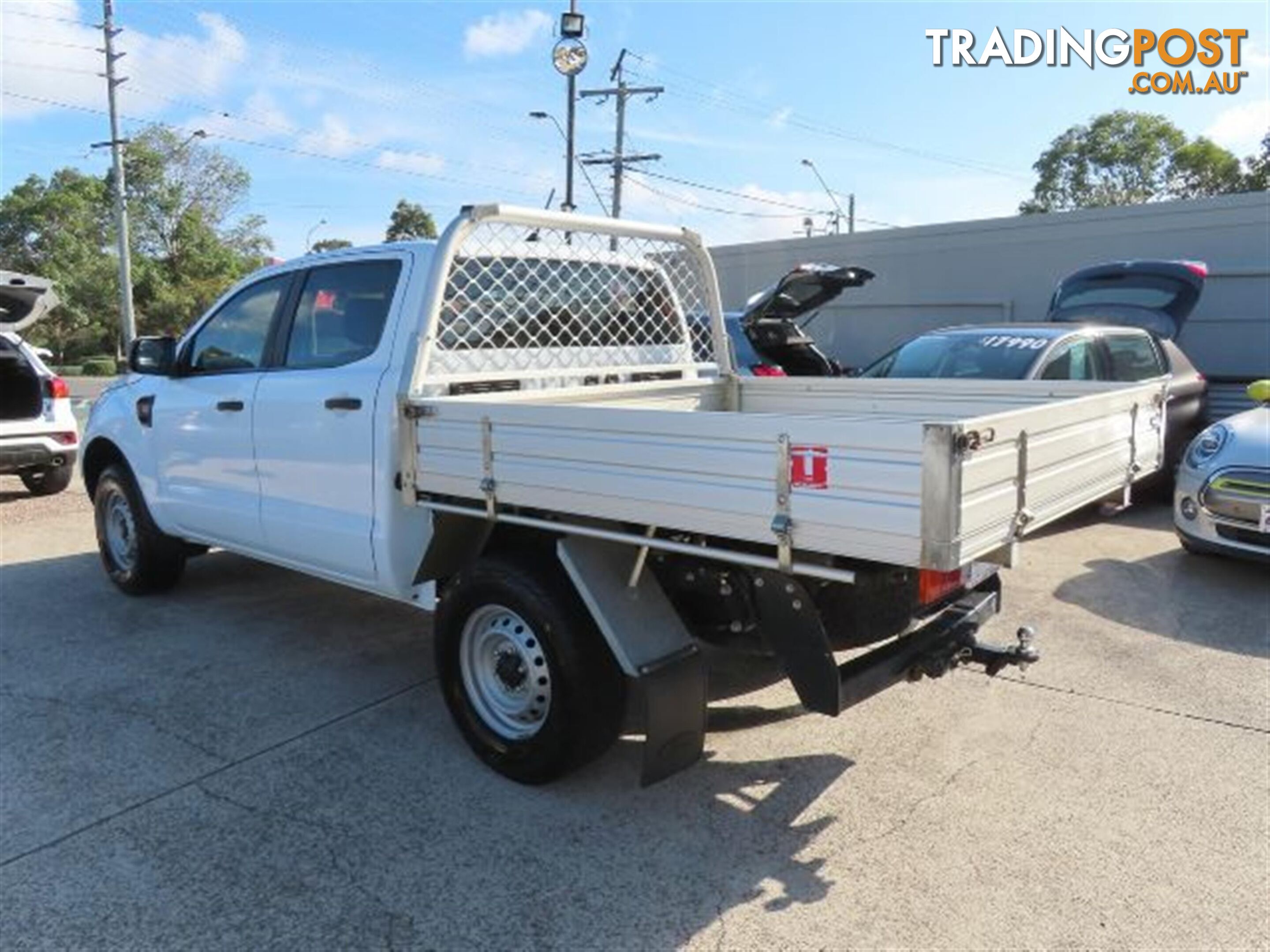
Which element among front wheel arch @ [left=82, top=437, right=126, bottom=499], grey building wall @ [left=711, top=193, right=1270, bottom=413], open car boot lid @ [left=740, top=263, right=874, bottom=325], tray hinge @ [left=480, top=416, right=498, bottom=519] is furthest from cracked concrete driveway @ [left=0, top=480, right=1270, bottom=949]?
grey building wall @ [left=711, top=193, right=1270, bottom=413]

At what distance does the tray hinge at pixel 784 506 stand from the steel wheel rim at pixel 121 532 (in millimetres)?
4639

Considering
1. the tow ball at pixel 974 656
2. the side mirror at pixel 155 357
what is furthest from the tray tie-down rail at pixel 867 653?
the side mirror at pixel 155 357

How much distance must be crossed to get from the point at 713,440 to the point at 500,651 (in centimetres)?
139

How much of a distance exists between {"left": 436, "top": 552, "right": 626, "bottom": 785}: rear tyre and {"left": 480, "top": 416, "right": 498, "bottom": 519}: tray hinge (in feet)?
0.74

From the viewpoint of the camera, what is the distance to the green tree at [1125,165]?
4516 cm

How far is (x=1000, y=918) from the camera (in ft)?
8.84

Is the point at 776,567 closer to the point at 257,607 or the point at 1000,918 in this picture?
the point at 1000,918

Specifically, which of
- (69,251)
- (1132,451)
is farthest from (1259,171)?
(69,251)

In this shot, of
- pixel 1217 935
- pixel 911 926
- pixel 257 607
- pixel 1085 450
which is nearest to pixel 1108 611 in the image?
pixel 1085 450

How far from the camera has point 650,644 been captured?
3174mm

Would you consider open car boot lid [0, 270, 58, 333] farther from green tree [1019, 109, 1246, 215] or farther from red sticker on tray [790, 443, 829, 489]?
green tree [1019, 109, 1246, 215]

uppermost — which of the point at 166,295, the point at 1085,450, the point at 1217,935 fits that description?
the point at 166,295

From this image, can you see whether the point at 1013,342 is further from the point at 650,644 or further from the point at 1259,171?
the point at 1259,171

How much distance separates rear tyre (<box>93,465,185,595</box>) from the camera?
567 cm
